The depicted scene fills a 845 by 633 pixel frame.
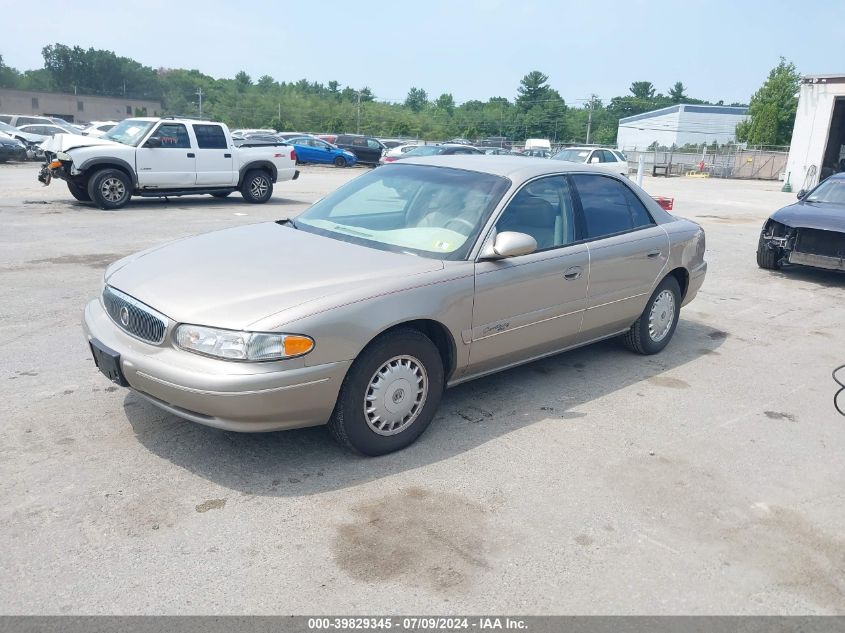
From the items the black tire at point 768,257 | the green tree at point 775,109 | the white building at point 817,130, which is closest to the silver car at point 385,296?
the black tire at point 768,257

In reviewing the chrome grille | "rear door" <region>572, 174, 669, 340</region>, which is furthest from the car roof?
the chrome grille

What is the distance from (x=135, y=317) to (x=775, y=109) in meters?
59.1

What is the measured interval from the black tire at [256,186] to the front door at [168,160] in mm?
1451

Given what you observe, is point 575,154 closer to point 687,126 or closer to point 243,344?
point 243,344

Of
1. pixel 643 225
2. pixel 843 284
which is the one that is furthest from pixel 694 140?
pixel 643 225

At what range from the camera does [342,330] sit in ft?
11.9

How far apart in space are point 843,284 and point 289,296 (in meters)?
8.93

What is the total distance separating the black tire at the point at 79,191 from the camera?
45.6 feet

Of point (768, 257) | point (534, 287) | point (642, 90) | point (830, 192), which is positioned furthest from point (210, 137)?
point (642, 90)

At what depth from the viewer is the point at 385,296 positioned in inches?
151

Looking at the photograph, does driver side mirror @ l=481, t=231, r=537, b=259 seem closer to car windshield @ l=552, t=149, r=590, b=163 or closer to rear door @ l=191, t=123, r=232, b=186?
rear door @ l=191, t=123, r=232, b=186

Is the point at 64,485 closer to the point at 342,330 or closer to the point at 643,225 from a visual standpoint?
the point at 342,330

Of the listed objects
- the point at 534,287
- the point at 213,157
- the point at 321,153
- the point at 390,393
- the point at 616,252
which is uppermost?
the point at 213,157

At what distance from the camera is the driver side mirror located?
168 inches
